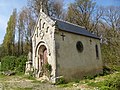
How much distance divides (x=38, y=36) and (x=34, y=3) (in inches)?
627

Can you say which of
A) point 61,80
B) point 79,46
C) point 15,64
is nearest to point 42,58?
point 61,80

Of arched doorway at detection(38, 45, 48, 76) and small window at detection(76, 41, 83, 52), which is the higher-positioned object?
small window at detection(76, 41, 83, 52)

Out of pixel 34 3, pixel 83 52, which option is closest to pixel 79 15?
pixel 34 3

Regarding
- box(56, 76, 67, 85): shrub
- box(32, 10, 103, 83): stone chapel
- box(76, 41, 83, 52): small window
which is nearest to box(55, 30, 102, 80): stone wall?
box(32, 10, 103, 83): stone chapel

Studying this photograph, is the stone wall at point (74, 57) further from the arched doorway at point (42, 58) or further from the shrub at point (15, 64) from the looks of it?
the shrub at point (15, 64)

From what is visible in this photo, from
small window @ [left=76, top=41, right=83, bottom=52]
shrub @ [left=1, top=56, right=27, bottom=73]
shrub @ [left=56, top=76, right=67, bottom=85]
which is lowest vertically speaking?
shrub @ [left=56, top=76, right=67, bottom=85]

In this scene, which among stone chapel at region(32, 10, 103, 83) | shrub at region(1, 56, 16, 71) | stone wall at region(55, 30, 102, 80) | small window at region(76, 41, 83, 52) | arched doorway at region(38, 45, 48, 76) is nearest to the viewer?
stone chapel at region(32, 10, 103, 83)

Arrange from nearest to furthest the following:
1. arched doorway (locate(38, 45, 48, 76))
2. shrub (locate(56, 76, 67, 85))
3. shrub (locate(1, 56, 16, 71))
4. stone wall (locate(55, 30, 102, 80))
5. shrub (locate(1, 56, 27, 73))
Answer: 1. shrub (locate(56, 76, 67, 85))
2. stone wall (locate(55, 30, 102, 80))
3. arched doorway (locate(38, 45, 48, 76))
4. shrub (locate(1, 56, 27, 73))
5. shrub (locate(1, 56, 16, 71))

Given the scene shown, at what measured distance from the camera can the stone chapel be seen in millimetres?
16312

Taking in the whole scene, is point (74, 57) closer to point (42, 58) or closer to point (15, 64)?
point (42, 58)

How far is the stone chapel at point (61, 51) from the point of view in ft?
53.5

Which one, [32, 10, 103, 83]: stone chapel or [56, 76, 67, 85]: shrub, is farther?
[32, 10, 103, 83]: stone chapel

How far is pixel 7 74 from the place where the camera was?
68.0ft

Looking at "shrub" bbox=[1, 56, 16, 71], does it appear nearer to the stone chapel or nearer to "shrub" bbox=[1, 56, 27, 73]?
"shrub" bbox=[1, 56, 27, 73]
